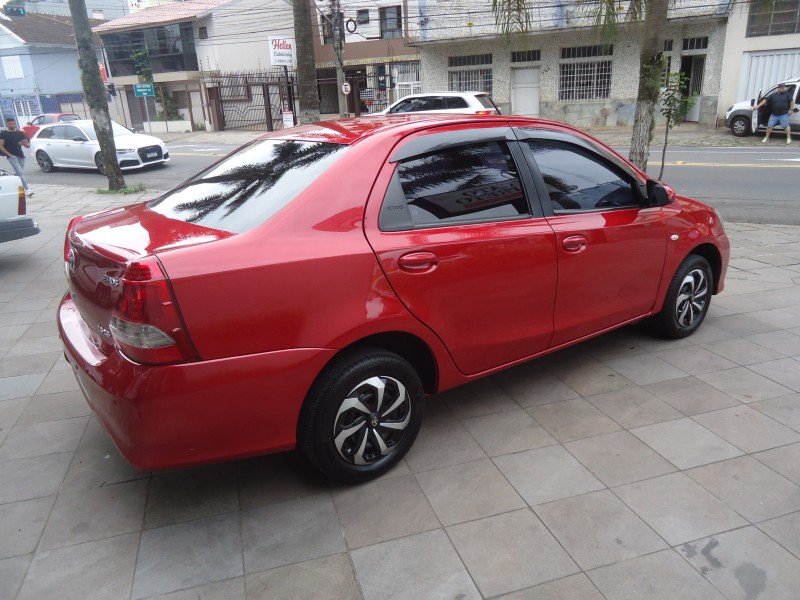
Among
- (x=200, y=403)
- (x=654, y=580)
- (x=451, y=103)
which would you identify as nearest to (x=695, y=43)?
(x=451, y=103)

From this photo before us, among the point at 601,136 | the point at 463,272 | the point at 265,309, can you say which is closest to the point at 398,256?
the point at 463,272

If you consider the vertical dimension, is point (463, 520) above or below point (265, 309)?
below

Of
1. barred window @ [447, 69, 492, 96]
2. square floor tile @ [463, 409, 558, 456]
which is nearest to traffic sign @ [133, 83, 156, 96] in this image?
barred window @ [447, 69, 492, 96]

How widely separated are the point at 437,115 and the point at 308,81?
702 cm

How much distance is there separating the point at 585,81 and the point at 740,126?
6728 millimetres

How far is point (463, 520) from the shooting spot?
2.77 m

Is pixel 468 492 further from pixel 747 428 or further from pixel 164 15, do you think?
pixel 164 15

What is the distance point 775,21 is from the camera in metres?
20.9

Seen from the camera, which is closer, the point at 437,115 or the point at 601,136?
the point at 437,115

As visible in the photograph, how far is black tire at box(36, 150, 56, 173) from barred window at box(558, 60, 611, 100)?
18.6m

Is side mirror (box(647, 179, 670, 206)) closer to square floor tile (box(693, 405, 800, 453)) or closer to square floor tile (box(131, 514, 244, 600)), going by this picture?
square floor tile (box(693, 405, 800, 453))

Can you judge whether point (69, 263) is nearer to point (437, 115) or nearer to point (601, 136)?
point (437, 115)

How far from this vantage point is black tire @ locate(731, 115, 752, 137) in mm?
19656

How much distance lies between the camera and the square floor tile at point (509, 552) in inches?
95.7
